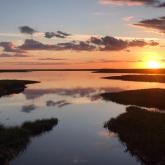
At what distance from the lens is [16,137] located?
2989cm

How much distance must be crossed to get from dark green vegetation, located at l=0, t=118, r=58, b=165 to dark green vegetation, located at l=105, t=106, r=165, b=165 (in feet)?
23.6

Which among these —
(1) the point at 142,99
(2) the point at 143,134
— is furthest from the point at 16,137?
(1) the point at 142,99

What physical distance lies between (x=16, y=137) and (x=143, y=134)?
10781mm

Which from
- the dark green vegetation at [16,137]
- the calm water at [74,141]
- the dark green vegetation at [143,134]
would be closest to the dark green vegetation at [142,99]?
the calm water at [74,141]

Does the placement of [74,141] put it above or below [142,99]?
above

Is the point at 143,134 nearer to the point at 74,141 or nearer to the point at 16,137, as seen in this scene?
the point at 74,141

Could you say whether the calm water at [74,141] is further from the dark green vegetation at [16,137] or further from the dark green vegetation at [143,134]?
the dark green vegetation at [143,134]

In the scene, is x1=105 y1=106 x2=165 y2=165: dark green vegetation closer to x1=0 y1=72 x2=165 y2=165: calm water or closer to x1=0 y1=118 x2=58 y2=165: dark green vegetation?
x1=0 y1=72 x2=165 y2=165: calm water

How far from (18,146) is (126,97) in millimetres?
38294

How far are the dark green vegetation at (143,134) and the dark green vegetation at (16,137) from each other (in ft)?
23.6

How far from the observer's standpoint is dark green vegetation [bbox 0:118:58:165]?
2566 cm

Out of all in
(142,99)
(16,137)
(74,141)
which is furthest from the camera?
(142,99)

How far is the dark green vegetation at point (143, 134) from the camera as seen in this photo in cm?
2573

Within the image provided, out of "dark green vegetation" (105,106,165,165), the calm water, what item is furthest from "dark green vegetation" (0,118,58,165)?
A: "dark green vegetation" (105,106,165,165)
